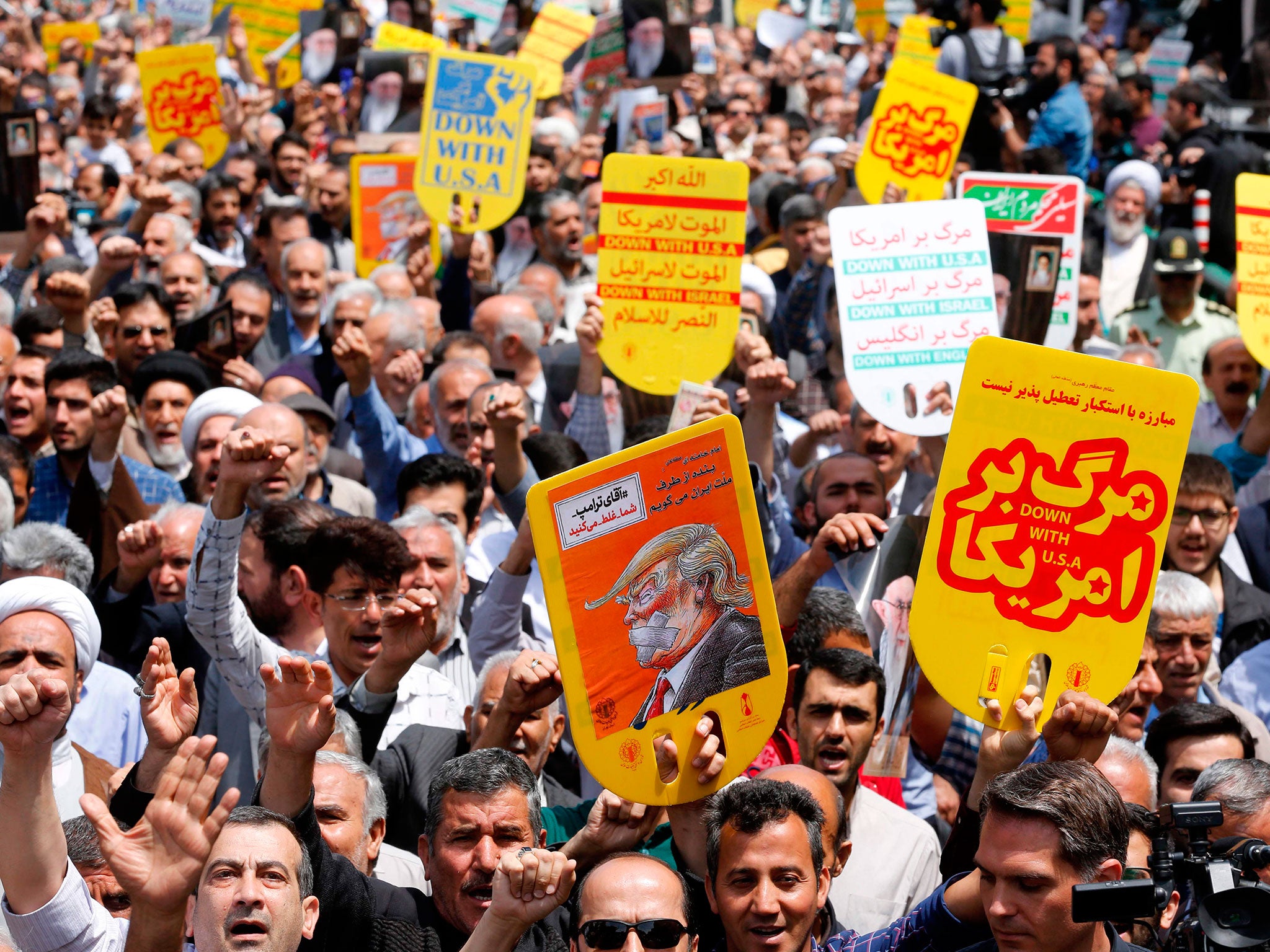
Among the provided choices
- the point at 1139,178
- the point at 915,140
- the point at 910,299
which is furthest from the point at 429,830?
the point at 1139,178


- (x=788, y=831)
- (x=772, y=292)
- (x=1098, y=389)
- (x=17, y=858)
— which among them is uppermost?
(x=1098, y=389)

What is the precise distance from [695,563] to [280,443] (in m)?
2.56

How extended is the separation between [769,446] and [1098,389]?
2.07 meters

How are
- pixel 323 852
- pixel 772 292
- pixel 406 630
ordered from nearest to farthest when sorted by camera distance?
pixel 323 852 < pixel 406 630 < pixel 772 292

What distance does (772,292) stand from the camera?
8.93 m

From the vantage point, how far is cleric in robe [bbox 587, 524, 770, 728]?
3.61 metres

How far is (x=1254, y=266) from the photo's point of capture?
6602 millimetres

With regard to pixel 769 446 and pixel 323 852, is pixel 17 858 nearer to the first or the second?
pixel 323 852

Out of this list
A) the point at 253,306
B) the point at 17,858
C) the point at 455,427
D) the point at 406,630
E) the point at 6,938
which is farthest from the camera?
the point at 253,306

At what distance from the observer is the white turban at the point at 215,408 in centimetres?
614

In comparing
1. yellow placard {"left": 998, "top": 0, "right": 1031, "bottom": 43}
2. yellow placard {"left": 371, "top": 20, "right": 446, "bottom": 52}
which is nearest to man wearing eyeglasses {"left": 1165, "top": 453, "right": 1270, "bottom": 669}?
yellow placard {"left": 371, "top": 20, "right": 446, "bottom": 52}

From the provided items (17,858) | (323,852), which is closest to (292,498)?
(323,852)

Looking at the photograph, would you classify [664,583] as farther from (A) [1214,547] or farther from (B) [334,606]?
(A) [1214,547]

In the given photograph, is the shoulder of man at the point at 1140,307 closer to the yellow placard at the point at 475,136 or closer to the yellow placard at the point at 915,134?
the yellow placard at the point at 915,134
